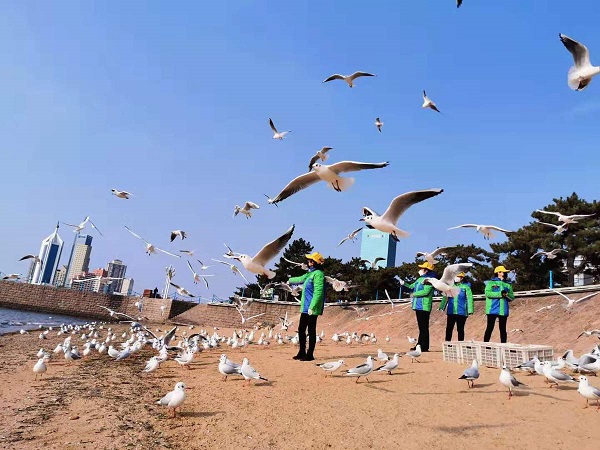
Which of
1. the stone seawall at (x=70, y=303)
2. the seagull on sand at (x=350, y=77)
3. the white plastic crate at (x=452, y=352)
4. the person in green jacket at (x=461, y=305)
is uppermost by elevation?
the seagull on sand at (x=350, y=77)

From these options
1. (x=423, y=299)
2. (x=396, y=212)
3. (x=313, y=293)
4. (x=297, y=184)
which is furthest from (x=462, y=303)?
(x=297, y=184)

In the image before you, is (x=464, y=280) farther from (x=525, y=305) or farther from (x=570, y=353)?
(x=525, y=305)

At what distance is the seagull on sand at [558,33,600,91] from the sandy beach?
515 cm

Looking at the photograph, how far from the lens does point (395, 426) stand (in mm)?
4656

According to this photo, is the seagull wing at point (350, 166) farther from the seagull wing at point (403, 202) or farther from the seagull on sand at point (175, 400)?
the seagull on sand at point (175, 400)

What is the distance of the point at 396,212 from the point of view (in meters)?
8.64

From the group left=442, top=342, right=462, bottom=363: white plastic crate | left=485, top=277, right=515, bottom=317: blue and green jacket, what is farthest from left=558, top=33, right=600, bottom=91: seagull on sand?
left=442, top=342, right=462, bottom=363: white plastic crate

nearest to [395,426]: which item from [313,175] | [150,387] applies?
[150,387]

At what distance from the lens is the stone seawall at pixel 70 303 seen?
5050 cm

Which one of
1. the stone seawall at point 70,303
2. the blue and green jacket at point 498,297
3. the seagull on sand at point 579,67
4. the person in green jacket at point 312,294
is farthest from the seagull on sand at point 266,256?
the stone seawall at point 70,303

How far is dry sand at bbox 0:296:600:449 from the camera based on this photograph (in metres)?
4.25

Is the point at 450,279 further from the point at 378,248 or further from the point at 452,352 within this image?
the point at 378,248

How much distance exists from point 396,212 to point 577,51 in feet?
14.1

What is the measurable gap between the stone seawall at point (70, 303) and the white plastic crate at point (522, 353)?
45.8 metres
